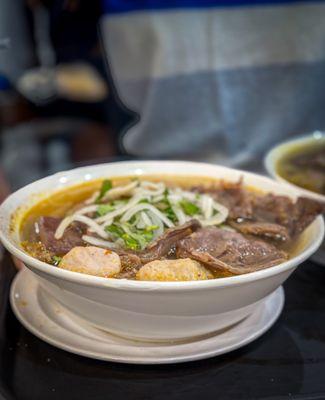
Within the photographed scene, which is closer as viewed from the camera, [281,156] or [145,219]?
[145,219]

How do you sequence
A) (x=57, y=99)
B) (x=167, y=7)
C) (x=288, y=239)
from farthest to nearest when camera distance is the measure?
1. (x=57, y=99)
2. (x=167, y=7)
3. (x=288, y=239)

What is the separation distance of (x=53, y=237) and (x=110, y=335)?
8.8 inches

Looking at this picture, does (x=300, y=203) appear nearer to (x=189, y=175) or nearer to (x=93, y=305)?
(x=189, y=175)

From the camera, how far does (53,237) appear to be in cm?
121

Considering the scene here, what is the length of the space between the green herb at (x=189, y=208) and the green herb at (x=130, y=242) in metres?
0.16

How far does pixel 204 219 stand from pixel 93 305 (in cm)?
34

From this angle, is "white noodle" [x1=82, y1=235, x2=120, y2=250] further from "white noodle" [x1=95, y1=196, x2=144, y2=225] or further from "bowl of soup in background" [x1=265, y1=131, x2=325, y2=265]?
"bowl of soup in background" [x1=265, y1=131, x2=325, y2=265]

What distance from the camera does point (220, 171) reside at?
4.97ft

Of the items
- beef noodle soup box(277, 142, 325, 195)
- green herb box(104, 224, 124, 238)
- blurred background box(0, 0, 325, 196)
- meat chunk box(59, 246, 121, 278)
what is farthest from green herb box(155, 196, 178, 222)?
blurred background box(0, 0, 325, 196)

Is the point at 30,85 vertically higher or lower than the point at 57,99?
higher

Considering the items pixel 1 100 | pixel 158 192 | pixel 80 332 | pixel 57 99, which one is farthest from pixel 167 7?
pixel 1 100

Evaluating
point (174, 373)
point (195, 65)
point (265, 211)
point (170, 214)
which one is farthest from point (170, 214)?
point (195, 65)

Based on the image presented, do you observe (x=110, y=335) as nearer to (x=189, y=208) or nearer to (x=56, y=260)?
(x=56, y=260)

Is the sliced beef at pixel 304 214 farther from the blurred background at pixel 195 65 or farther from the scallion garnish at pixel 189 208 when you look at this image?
the blurred background at pixel 195 65
